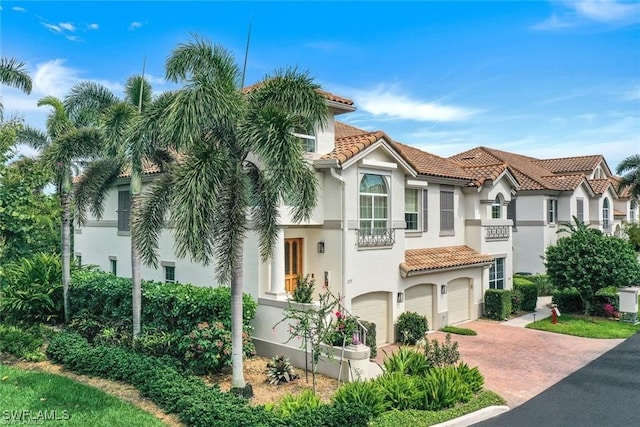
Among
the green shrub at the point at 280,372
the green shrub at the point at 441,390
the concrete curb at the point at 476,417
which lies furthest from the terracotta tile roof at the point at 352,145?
the concrete curb at the point at 476,417

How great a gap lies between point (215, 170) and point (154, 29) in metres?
6.51

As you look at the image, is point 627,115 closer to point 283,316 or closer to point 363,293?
point 363,293

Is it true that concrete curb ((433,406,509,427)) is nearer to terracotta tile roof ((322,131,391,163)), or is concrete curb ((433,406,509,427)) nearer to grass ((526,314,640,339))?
terracotta tile roof ((322,131,391,163))

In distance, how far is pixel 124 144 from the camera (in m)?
12.3

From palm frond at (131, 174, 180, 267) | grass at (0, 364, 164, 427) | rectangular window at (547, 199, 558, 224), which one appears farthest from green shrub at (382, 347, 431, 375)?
rectangular window at (547, 199, 558, 224)

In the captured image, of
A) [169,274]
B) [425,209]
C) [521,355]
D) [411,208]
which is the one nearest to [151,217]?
[169,274]

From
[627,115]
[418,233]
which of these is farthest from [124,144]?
[627,115]

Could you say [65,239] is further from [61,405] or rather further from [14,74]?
[61,405]

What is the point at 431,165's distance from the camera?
2156cm

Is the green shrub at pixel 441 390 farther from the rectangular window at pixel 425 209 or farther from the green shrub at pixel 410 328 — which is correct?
the rectangular window at pixel 425 209

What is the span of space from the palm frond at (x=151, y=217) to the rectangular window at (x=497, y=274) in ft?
57.5

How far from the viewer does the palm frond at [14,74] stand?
16.4m

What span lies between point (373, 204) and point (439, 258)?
504 cm

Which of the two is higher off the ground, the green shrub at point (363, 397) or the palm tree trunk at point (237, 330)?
the palm tree trunk at point (237, 330)
